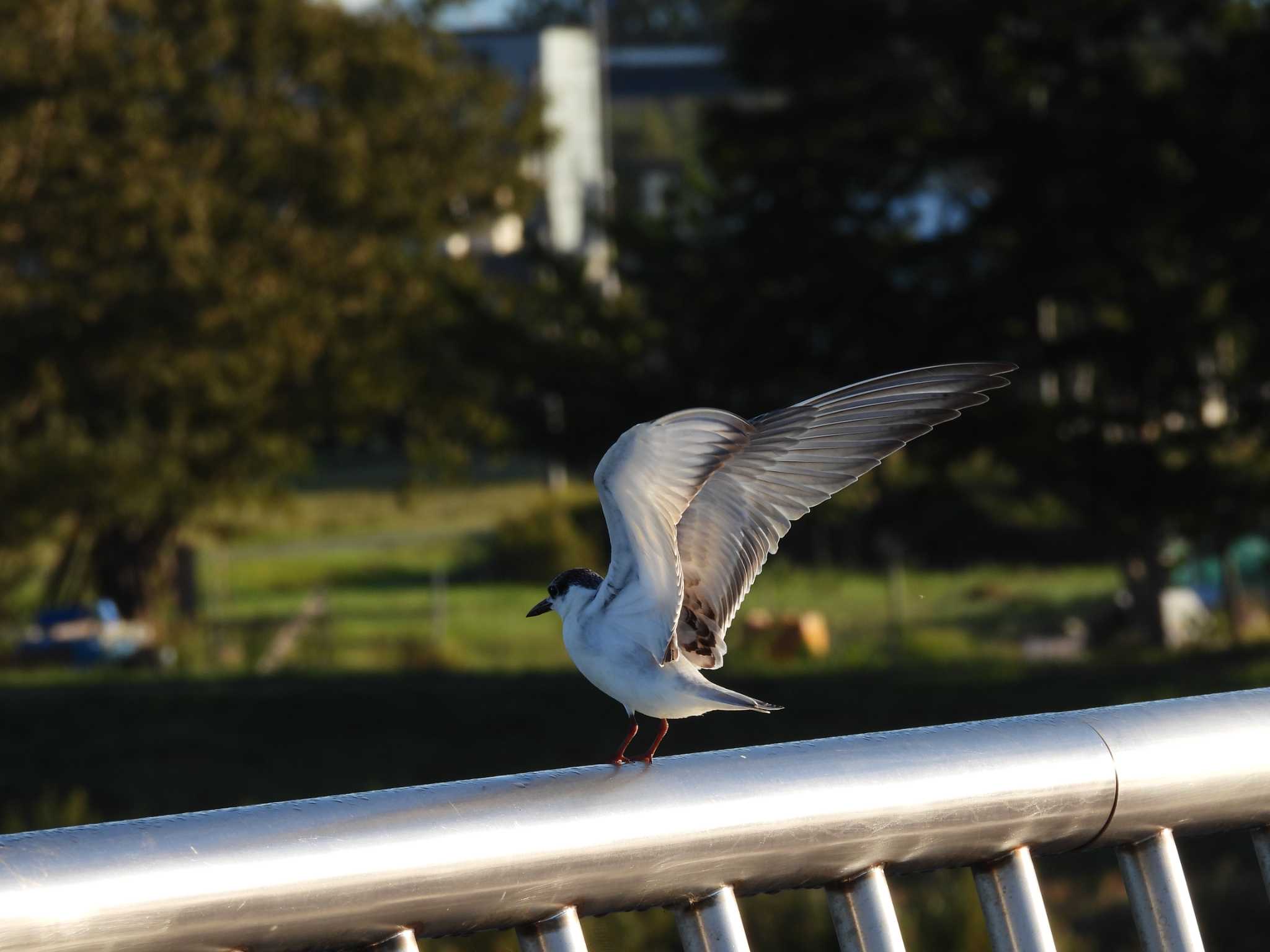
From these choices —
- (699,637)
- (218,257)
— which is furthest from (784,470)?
(218,257)

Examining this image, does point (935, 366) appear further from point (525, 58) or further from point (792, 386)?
point (525, 58)

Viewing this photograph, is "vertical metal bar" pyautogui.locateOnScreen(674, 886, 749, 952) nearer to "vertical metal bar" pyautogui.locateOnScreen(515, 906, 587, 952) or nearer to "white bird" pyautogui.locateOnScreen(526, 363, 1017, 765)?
"vertical metal bar" pyautogui.locateOnScreen(515, 906, 587, 952)

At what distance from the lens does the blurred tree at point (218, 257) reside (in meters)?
16.4

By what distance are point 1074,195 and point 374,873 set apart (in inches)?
497

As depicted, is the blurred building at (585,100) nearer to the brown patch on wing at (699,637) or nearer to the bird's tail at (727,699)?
the brown patch on wing at (699,637)

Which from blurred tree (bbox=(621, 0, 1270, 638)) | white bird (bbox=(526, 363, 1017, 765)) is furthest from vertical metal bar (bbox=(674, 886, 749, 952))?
blurred tree (bbox=(621, 0, 1270, 638))

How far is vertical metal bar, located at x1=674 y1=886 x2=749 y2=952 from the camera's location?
4.95 ft

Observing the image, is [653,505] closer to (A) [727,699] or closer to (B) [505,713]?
(A) [727,699]

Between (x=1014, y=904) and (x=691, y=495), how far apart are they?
0.66 metres

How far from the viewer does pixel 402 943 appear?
1.40m

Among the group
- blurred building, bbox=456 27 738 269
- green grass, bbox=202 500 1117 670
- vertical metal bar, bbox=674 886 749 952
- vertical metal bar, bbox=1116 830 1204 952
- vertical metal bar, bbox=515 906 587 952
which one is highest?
blurred building, bbox=456 27 738 269

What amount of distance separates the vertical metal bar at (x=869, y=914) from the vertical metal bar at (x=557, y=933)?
0.83 feet

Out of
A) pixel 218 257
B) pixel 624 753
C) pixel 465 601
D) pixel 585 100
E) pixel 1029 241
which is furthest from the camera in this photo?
pixel 585 100

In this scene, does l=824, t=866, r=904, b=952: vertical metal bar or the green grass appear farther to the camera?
the green grass
